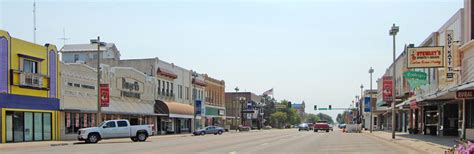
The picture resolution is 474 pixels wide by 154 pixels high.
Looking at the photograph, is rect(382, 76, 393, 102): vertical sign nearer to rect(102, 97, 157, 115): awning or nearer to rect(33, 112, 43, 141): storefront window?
rect(102, 97, 157, 115): awning

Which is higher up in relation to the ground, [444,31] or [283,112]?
[444,31]

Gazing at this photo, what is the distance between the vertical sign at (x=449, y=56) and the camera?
127 ft

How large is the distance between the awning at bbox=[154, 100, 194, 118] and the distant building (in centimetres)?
1342

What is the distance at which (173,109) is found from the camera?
6669 centimetres

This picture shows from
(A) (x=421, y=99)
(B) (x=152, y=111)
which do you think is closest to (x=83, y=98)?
(B) (x=152, y=111)

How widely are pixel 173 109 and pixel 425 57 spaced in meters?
34.0

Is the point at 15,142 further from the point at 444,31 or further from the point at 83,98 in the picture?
the point at 444,31

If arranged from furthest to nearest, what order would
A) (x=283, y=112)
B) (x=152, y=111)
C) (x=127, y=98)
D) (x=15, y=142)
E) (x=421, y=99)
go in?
(x=283, y=112) → (x=152, y=111) → (x=127, y=98) → (x=421, y=99) → (x=15, y=142)

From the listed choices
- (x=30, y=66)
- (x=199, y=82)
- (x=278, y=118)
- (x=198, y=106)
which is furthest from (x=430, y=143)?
(x=278, y=118)

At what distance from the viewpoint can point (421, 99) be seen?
41.3m

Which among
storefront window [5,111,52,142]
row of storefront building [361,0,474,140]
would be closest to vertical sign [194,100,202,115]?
row of storefront building [361,0,474,140]

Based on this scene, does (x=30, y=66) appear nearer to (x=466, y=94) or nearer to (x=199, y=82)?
(x=466, y=94)

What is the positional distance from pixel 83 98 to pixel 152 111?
15512 millimetres

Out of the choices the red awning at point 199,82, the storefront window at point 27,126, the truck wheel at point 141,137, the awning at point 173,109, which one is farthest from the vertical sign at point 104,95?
the red awning at point 199,82
